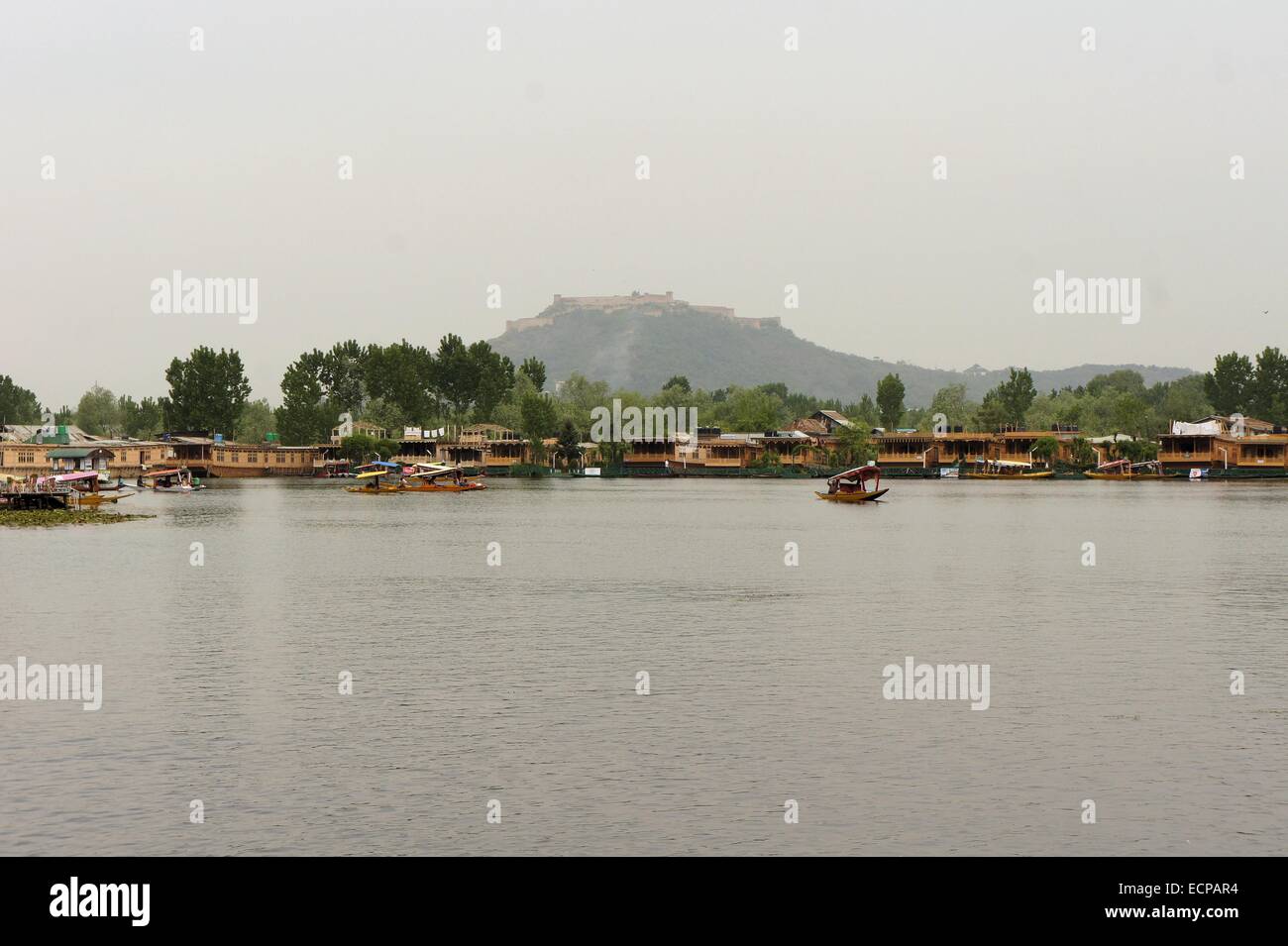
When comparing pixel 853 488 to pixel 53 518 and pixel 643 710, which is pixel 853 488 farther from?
pixel 643 710

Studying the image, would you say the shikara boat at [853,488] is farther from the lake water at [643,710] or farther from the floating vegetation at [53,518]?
the lake water at [643,710]

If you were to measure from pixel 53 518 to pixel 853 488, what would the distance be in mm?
98450

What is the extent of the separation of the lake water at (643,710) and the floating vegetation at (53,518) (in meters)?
30.9

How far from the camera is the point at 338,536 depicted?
9675 cm

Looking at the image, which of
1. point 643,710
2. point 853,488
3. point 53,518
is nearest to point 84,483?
point 53,518

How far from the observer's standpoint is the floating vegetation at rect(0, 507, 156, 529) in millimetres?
101537

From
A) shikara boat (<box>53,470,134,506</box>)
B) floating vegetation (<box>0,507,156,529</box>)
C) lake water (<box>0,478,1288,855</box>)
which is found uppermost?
shikara boat (<box>53,470,134,506</box>)

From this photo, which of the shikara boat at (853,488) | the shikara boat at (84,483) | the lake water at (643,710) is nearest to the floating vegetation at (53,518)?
the shikara boat at (84,483)

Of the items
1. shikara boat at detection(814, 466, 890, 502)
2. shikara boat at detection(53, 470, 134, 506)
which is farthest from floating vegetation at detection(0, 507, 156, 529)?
shikara boat at detection(814, 466, 890, 502)

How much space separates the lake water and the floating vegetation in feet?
101

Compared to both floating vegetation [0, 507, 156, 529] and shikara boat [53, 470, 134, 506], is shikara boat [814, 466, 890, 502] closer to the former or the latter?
floating vegetation [0, 507, 156, 529]

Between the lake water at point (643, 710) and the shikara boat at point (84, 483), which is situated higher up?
the shikara boat at point (84, 483)

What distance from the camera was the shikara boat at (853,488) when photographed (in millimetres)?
156750
